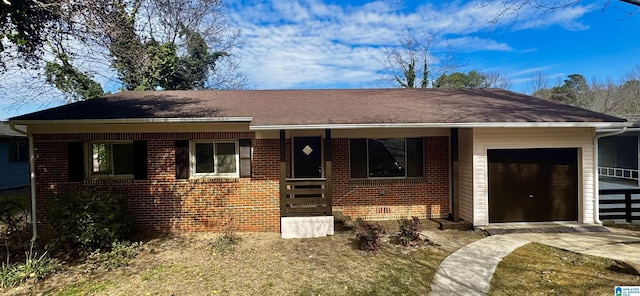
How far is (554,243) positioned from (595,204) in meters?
2.40

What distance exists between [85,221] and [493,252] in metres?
8.43

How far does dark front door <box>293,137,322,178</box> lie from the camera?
886 cm

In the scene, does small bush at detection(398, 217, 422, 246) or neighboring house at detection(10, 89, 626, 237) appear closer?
small bush at detection(398, 217, 422, 246)

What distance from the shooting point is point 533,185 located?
27.0 ft

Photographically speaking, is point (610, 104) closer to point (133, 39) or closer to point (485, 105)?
point (485, 105)

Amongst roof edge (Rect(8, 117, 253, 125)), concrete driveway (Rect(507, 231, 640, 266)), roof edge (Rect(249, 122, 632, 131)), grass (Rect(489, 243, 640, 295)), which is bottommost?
grass (Rect(489, 243, 640, 295))

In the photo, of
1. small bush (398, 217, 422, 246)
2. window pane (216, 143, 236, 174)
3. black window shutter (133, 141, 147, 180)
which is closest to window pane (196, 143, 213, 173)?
window pane (216, 143, 236, 174)

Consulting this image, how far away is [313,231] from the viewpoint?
763cm

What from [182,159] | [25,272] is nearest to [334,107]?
[182,159]

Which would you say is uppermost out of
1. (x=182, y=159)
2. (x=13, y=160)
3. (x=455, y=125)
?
(x=455, y=125)

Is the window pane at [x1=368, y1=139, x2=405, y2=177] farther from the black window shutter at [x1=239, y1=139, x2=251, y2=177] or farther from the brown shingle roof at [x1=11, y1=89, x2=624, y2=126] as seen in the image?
the black window shutter at [x1=239, y1=139, x2=251, y2=177]

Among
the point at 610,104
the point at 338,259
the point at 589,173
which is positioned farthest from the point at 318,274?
the point at 610,104

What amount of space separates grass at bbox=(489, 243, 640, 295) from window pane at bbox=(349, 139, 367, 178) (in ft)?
13.3

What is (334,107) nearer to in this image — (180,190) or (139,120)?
(180,190)
